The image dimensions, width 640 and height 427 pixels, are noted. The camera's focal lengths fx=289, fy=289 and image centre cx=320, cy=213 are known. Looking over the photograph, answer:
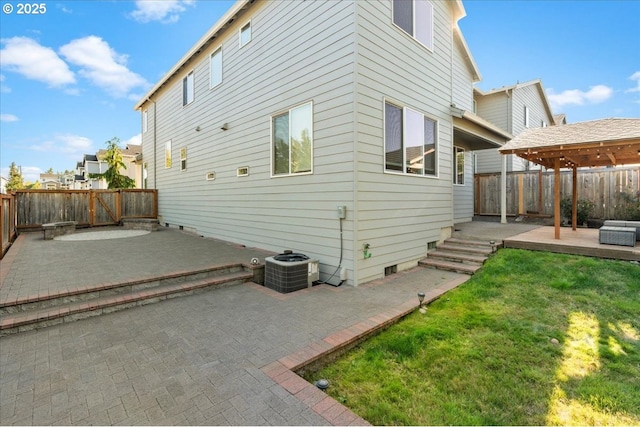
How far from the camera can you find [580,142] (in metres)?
6.07

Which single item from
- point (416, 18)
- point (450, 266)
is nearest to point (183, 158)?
point (416, 18)

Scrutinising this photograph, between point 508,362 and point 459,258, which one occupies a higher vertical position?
point 459,258

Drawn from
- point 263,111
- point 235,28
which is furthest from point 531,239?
point 235,28

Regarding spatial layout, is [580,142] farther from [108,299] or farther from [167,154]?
[167,154]

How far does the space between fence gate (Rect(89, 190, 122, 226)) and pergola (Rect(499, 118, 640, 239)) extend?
627 inches

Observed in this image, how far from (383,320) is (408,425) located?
5.37 ft

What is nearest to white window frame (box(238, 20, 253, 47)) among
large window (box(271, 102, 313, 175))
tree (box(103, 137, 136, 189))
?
large window (box(271, 102, 313, 175))

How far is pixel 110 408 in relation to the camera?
2.15 m

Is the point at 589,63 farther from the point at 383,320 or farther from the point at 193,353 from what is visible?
the point at 193,353

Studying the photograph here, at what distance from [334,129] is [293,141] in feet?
4.20

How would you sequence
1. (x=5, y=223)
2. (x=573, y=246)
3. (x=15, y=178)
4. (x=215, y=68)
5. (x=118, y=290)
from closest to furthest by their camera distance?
1. (x=118, y=290)
2. (x=573, y=246)
3. (x=5, y=223)
4. (x=215, y=68)
5. (x=15, y=178)

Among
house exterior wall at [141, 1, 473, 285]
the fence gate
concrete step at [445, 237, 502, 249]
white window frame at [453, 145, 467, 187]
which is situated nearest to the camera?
house exterior wall at [141, 1, 473, 285]

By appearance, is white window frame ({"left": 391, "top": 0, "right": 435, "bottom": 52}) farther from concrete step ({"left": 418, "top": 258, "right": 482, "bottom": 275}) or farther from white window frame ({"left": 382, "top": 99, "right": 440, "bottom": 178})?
concrete step ({"left": 418, "top": 258, "right": 482, "bottom": 275})

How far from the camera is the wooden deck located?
5.49m
